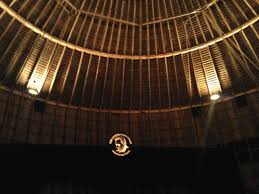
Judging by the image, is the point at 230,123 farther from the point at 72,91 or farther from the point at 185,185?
the point at 72,91

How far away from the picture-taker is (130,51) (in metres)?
22.5

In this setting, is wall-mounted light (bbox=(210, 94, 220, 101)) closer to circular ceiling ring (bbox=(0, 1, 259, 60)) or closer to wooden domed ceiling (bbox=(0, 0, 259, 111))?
wooden domed ceiling (bbox=(0, 0, 259, 111))

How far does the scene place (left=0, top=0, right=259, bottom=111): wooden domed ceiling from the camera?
1980 cm

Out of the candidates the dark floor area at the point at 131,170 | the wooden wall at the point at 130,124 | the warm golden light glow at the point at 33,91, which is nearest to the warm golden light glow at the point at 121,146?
the dark floor area at the point at 131,170

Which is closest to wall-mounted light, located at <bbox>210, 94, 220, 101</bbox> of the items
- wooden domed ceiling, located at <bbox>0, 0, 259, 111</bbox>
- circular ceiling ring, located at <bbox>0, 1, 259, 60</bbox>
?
wooden domed ceiling, located at <bbox>0, 0, 259, 111</bbox>

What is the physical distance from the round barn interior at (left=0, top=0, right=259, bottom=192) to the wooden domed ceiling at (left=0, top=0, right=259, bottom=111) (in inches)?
2.7

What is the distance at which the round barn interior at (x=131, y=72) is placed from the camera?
19844 millimetres

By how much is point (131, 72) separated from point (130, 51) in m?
1.54

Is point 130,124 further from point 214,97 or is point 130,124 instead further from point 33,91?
point 33,91

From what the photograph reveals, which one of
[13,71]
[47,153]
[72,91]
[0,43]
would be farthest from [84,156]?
[0,43]

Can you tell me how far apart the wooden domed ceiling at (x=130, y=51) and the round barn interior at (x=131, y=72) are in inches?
2.7

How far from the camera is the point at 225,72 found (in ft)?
70.1

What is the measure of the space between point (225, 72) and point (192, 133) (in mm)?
4835

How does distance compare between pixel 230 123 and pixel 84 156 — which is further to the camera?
pixel 230 123
